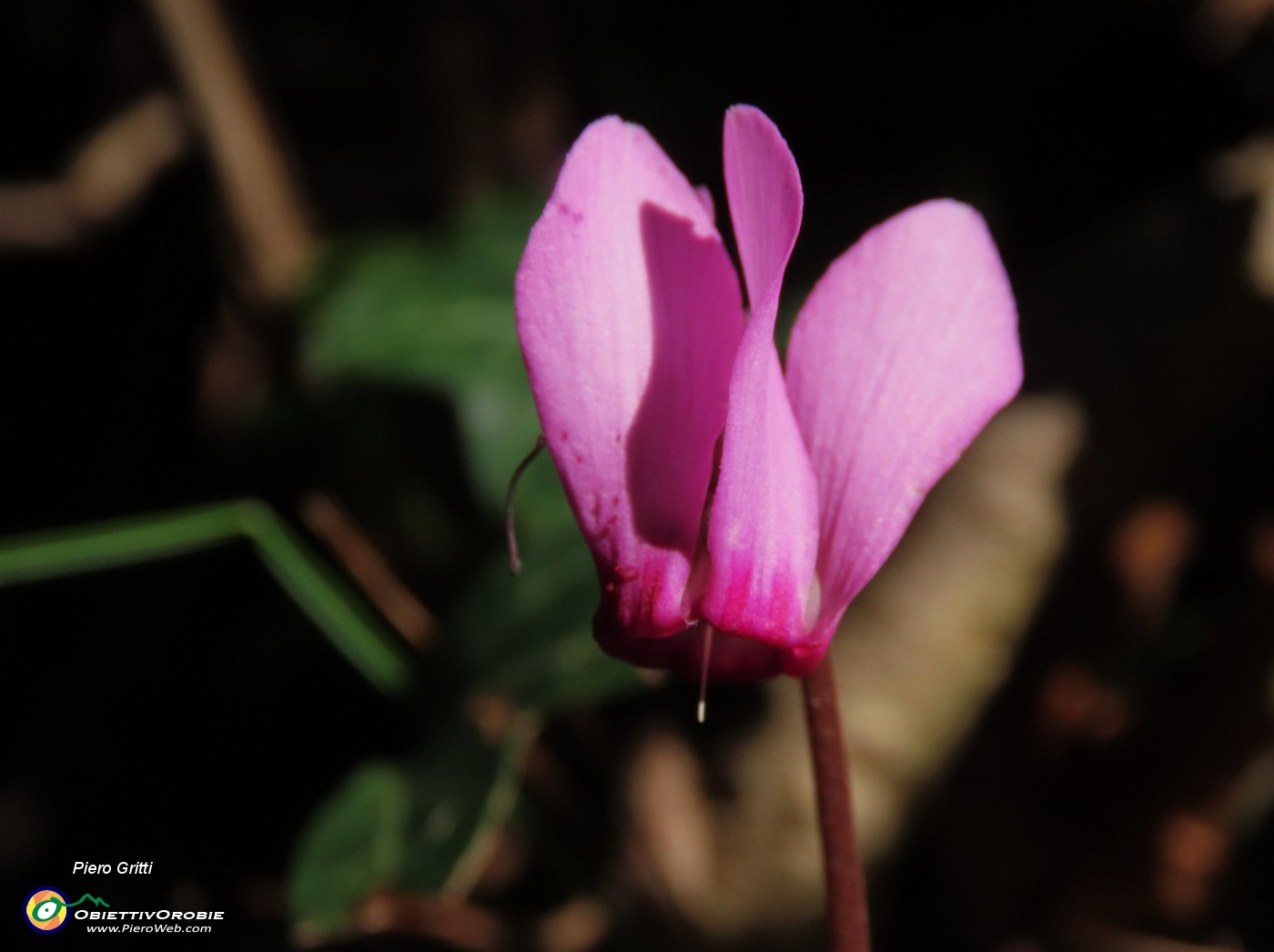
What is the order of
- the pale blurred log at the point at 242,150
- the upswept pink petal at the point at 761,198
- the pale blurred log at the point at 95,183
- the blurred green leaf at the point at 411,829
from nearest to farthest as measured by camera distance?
the upswept pink petal at the point at 761,198 < the blurred green leaf at the point at 411,829 < the pale blurred log at the point at 242,150 < the pale blurred log at the point at 95,183

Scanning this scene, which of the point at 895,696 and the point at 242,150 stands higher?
the point at 242,150

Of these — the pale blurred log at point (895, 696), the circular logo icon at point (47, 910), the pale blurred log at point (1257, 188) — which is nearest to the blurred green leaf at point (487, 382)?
the pale blurred log at point (895, 696)

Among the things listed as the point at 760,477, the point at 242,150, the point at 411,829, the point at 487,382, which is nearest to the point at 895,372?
the point at 760,477

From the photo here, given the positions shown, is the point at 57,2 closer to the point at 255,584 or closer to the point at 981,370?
the point at 255,584

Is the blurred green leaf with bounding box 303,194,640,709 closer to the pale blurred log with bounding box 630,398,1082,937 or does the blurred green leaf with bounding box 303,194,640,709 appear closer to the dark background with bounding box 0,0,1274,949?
the dark background with bounding box 0,0,1274,949

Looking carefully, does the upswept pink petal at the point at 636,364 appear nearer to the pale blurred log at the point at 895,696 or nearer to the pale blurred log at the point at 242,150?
the pale blurred log at the point at 895,696

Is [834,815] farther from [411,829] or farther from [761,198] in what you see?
[411,829]
